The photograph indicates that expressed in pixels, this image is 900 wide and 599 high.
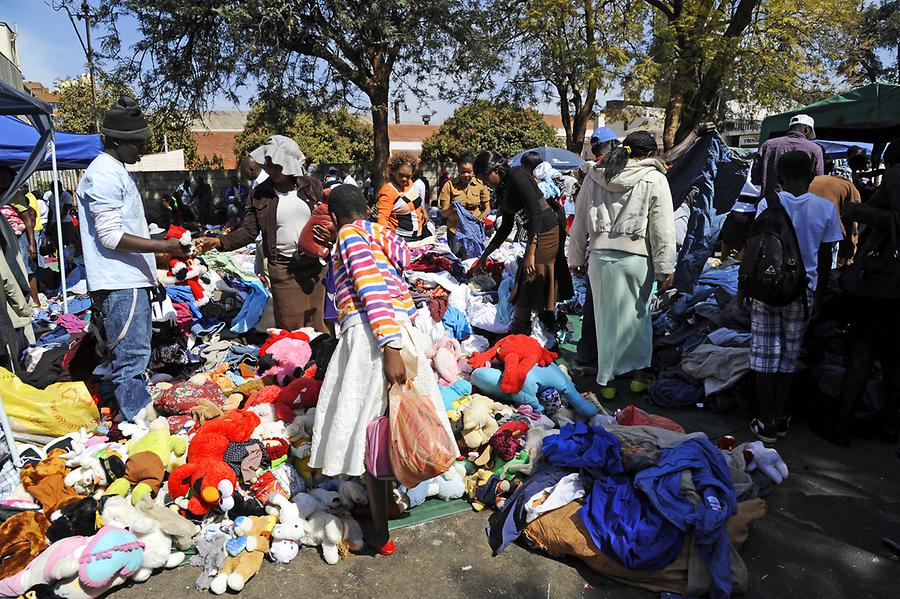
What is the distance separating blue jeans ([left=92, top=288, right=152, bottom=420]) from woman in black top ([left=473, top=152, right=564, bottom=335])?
2884 millimetres

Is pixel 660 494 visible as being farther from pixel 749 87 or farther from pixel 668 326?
pixel 749 87

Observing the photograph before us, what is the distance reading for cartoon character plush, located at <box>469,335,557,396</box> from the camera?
420cm

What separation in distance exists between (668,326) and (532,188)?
68.4 inches

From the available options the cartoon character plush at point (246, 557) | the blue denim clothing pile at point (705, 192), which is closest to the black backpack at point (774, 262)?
the blue denim clothing pile at point (705, 192)

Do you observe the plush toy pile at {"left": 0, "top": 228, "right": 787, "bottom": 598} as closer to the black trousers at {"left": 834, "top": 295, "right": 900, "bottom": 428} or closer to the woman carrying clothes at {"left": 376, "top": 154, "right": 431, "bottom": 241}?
the black trousers at {"left": 834, "top": 295, "right": 900, "bottom": 428}

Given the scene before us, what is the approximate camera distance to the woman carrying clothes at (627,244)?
4180 mm

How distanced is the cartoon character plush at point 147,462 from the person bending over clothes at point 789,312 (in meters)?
3.53

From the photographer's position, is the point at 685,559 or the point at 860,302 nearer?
the point at 685,559

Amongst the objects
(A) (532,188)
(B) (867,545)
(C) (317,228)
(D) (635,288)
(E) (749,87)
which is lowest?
(B) (867,545)

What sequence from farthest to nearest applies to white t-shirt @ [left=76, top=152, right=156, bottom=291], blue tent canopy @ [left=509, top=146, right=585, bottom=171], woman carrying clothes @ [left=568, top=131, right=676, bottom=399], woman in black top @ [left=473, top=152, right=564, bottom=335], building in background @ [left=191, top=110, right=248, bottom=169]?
building in background @ [left=191, top=110, right=248, bottom=169] → blue tent canopy @ [left=509, top=146, right=585, bottom=171] → woman in black top @ [left=473, top=152, right=564, bottom=335] → woman carrying clothes @ [left=568, top=131, right=676, bottom=399] → white t-shirt @ [left=76, top=152, right=156, bottom=291]

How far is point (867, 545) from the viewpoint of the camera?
281 centimetres

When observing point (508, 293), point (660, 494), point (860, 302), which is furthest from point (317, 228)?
point (860, 302)

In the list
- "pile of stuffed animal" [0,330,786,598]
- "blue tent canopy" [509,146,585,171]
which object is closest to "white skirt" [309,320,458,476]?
"pile of stuffed animal" [0,330,786,598]

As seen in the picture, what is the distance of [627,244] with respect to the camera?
4.29 metres
